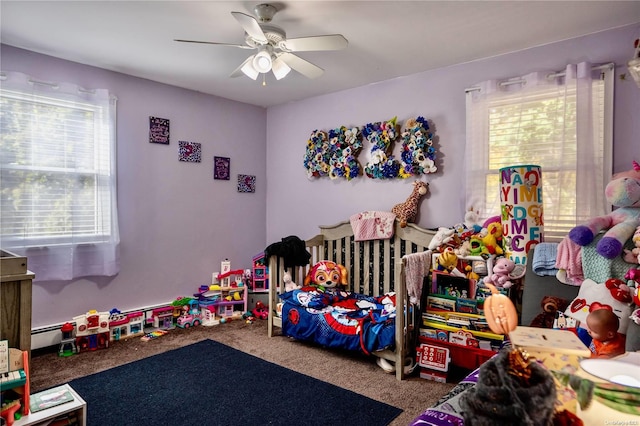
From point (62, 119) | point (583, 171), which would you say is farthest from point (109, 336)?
point (583, 171)

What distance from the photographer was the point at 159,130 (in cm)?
375

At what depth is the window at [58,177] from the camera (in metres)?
2.91

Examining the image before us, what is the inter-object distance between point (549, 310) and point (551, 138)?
4.57ft

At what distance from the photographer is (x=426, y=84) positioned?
3.41m

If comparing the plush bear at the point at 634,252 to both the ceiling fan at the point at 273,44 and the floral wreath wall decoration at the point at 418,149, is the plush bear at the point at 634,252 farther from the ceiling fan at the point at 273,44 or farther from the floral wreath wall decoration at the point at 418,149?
the ceiling fan at the point at 273,44

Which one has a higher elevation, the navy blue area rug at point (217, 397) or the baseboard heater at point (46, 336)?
the baseboard heater at point (46, 336)

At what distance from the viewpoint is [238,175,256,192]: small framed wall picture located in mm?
4438

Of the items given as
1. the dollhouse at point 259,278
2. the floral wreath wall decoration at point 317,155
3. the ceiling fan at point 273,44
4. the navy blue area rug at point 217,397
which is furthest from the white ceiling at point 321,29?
the navy blue area rug at point 217,397

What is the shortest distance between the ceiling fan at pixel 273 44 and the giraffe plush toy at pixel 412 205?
1.33 m

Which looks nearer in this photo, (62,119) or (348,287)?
(62,119)

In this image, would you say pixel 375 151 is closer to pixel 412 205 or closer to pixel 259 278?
pixel 412 205

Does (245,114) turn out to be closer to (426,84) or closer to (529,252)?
(426,84)

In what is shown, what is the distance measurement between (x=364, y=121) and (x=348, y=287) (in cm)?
162

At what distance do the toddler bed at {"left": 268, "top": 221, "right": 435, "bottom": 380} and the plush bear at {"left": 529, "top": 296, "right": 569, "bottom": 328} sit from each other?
2.78 feet
